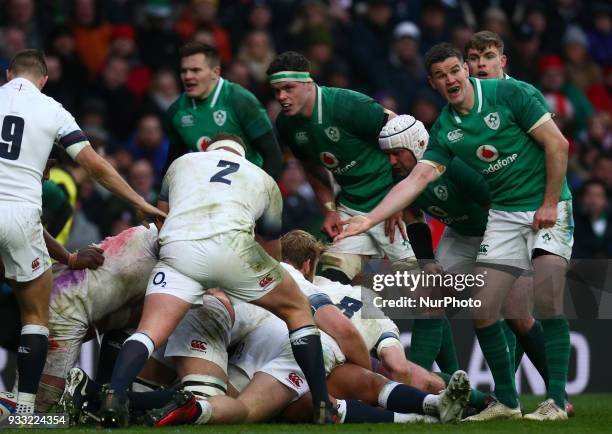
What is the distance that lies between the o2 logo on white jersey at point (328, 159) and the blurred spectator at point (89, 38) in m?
5.46

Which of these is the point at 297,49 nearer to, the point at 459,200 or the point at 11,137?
the point at 459,200

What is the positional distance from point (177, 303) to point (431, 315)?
2207 mm

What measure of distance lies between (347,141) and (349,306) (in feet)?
4.47

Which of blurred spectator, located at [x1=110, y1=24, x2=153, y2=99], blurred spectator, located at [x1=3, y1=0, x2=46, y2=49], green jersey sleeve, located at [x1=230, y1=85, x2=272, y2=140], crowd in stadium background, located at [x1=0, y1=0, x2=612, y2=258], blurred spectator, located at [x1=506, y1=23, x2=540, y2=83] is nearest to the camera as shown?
green jersey sleeve, located at [x1=230, y1=85, x2=272, y2=140]

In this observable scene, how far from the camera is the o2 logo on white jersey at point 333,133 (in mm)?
9383

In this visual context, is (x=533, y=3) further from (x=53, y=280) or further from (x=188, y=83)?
(x=53, y=280)

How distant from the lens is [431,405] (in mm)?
7840

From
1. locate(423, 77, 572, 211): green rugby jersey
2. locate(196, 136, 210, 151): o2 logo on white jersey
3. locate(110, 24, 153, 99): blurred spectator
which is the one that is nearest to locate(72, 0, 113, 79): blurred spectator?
locate(110, 24, 153, 99): blurred spectator

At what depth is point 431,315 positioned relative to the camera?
909cm

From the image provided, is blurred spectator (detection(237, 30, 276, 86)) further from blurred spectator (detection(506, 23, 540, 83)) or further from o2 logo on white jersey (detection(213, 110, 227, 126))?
o2 logo on white jersey (detection(213, 110, 227, 126))

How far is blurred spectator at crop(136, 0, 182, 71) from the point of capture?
48.1 feet

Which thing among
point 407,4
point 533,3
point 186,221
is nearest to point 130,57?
point 407,4

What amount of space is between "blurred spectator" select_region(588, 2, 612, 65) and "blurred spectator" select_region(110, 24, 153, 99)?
20.7ft

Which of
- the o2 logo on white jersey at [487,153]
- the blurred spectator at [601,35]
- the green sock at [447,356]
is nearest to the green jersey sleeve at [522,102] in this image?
the o2 logo on white jersey at [487,153]
